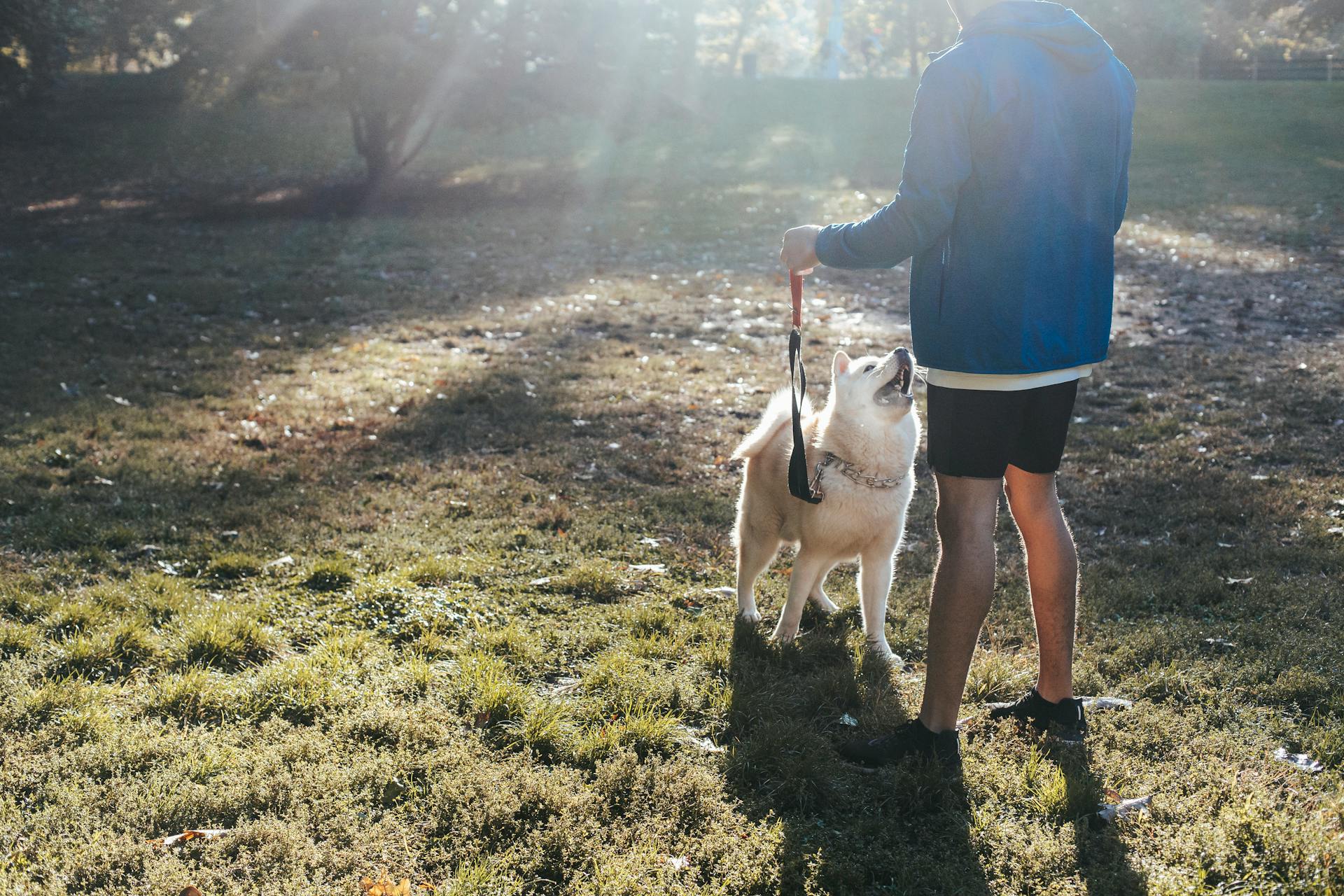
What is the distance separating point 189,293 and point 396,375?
4.39 meters

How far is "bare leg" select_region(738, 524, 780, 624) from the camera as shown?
423 cm

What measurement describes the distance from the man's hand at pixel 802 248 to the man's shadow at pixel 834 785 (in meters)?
1.60

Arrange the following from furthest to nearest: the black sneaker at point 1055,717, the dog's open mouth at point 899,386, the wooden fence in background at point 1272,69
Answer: the wooden fence in background at point 1272,69, the dog's open mouth at point 899,386, the black sneaker at point 1055,717

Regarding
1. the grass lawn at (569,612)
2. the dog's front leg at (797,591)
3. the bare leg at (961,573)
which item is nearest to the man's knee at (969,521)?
the bare leg at (961,573)

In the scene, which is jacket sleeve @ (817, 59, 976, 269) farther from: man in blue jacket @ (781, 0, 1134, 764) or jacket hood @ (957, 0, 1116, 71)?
jacket hood @ (957, 0, 1116, 71)

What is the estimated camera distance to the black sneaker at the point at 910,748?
10.2 ft

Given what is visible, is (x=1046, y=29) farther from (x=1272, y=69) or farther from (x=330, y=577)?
(x=1272, y=69)

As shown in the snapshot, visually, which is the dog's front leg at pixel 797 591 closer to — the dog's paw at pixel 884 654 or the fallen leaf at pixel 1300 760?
the dog's paw at pixel 884 654

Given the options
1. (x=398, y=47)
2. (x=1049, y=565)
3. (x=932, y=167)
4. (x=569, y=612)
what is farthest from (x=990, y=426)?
(x=398, y=47)

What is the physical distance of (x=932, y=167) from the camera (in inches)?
106

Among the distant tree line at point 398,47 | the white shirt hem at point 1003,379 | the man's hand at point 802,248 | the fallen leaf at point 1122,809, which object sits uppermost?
the distant tree line at point 398,47

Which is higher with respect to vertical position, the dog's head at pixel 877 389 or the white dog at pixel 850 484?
the dog's head at pixel 877 389

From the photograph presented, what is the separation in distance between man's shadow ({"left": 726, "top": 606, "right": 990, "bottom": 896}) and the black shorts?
100cm

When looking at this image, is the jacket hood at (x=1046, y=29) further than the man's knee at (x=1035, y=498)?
No
